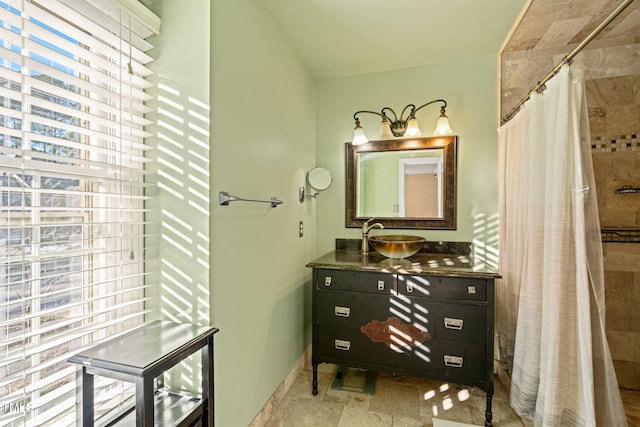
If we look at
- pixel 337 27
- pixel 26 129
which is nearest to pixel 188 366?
pixel 26 129

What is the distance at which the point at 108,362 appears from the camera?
91 cm

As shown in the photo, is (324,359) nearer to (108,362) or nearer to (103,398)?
(103,398)

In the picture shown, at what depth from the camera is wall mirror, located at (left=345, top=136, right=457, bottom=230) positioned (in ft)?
7.70

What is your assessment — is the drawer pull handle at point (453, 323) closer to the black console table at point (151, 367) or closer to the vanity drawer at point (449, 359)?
the vanity drawer at point (449, 359)

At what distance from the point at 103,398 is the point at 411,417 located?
163 centimetres

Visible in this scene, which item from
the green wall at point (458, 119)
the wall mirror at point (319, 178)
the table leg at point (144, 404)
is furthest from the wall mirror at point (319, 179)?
the table leg at point (144, 404)

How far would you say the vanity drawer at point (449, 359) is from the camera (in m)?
1.73

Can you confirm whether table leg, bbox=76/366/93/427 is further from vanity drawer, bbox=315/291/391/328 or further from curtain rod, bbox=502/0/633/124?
curtain rod, bbox=502/0/633/124

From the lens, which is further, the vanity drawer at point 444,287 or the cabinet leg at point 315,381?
the cabinet leg at point 315,381

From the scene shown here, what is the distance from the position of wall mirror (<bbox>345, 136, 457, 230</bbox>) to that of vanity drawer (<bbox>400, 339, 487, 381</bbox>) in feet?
3.01

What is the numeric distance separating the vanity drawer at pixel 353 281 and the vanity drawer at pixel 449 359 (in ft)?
1.36

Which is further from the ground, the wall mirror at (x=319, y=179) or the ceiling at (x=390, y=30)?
the ceiling at (x=390, y=30)

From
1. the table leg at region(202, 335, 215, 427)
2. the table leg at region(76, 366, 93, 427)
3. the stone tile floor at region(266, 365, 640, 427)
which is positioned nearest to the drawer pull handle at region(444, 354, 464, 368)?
the stone tile floor at region(266, 365, 640, 427)

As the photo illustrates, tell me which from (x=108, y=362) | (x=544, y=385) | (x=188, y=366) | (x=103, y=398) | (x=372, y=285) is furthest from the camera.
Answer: (x=372, y=285)
